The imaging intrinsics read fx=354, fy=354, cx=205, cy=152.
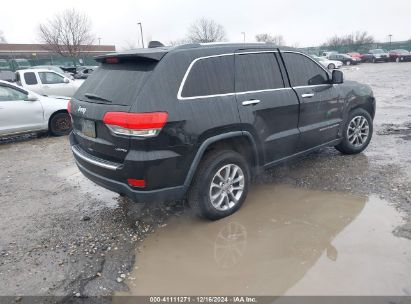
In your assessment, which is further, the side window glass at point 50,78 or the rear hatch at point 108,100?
the side window glass at point 50,78

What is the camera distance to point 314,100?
4.72 m

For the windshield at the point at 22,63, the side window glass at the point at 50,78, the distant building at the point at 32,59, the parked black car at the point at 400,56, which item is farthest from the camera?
the parked black car at the point at 400,56

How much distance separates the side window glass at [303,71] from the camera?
4.55m

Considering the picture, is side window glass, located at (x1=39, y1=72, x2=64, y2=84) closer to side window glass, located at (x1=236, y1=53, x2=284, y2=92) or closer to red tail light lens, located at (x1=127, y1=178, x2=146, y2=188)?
side window glass, located at (x1=236, y1=53, x2=284, y2=92)

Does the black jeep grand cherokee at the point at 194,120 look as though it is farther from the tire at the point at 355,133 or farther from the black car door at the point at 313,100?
the tire at the point at 355,133

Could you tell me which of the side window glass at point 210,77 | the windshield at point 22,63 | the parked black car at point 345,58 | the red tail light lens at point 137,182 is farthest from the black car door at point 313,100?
the parked black car at point 345,58

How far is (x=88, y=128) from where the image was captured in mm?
3723

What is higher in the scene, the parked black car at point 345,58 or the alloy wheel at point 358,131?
the parked black car at point 345,58

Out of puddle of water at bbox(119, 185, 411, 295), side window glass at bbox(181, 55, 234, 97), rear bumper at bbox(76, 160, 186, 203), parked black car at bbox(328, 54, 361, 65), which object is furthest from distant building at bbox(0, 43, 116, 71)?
parked black car at bbox(328, 54, 361, 65)

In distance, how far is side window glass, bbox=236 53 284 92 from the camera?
3959 millimetres

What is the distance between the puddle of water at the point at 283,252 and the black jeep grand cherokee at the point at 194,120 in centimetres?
39

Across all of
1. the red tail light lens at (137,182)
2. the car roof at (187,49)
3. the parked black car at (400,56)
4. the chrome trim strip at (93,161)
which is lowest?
the red tail light lens at (137,182)

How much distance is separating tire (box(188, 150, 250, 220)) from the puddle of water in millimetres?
154

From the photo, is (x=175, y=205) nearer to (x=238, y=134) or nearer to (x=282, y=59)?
(x=238, y=134)
